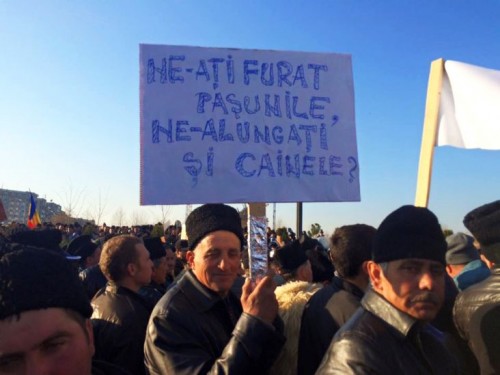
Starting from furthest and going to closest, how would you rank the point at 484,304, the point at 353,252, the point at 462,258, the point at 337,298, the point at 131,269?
the point at 462,258 → the point at 131,269 → the point at 353,252 → the point at 337,298 → the point at 484,304

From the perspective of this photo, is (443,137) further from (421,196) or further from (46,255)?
(46,255)

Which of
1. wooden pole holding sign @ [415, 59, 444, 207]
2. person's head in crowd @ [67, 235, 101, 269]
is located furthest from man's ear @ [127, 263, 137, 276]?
person's head in crowd @ [67, 235, 101, 269]

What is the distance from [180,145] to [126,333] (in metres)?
1.32

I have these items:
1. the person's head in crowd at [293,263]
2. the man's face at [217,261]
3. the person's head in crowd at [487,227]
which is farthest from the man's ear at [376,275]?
the person's head in crowd at [293,263]

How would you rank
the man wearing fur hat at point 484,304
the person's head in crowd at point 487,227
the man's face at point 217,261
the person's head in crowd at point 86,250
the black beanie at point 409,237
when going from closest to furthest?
the black beanie at point 409,237, the man wearing fur hat at point 484,304, the man's face at point 217,261, the person's head in crowd at point 487,227, the person's head in crowd at point 86,250

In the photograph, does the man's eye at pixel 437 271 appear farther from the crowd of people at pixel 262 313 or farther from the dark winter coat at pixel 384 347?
the dark winter coat at pixel 384 347

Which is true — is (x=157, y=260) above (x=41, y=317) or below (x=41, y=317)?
below

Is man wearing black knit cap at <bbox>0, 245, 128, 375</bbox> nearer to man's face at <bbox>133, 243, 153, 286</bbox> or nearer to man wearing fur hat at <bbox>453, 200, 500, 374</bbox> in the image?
man wearing fur hat at <bbox>453, 200, 500, 374</bbox>

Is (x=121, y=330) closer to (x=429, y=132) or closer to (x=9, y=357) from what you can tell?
(x=9, y=357)

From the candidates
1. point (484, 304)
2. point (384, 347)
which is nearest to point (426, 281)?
point (384, 347)

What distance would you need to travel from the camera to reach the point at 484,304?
7.34 feet

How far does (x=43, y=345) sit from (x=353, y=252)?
190 cm

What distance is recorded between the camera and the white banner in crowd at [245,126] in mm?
3307

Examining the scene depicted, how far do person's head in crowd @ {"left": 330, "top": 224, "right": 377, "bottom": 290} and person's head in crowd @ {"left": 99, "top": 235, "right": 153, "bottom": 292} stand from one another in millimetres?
1530
